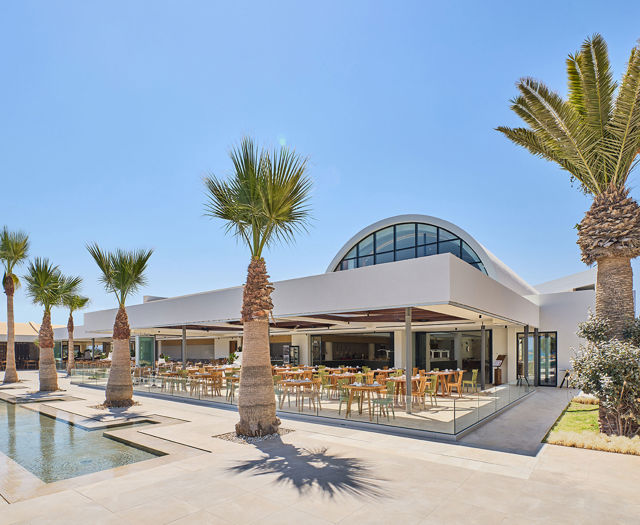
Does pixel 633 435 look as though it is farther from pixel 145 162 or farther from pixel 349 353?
pixel 349 353

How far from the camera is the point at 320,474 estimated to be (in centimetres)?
662

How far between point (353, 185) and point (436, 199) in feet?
36.6

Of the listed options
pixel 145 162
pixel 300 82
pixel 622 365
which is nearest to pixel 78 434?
pixel 145 162

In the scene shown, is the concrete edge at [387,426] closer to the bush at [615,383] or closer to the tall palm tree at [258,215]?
the tall palm tree at [258,215]

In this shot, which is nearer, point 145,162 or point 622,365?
point 622,365

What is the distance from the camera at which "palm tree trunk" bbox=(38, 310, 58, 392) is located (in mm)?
20312

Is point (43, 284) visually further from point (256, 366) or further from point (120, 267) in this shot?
point (256, 366)

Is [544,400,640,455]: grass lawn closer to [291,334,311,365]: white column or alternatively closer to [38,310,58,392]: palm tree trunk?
[291,334,311,365]: white column

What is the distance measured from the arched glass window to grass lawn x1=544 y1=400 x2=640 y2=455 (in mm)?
10697

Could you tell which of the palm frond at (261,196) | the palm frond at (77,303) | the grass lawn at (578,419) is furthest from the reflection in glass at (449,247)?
the palm frond at (77,303)

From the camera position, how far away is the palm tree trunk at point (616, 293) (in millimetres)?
9352

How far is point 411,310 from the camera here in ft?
42.3

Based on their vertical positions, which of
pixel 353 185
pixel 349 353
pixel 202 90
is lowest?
pixel 349 353

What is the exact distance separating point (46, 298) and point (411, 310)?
18.2m
